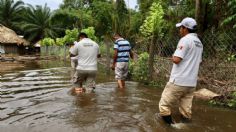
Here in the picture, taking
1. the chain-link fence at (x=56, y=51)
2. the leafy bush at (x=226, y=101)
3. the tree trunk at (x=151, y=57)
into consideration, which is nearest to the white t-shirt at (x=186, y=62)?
the leafy bush at (x=226, y=101)

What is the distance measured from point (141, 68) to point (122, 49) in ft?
5.41

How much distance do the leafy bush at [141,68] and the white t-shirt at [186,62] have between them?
17.9 feet

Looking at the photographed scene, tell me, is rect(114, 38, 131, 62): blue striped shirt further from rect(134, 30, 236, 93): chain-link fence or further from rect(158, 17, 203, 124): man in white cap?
rect(158, 17, 203, 124): man in white cap

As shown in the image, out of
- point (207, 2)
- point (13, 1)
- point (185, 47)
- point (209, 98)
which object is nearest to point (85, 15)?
point (13, 1)

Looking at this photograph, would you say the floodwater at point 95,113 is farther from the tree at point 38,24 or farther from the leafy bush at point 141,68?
the tree at point 38,24

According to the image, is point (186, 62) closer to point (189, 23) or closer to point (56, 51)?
point (189, 23)

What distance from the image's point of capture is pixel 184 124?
6.01 metres

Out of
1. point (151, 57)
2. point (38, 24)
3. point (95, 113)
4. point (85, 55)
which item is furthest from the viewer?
point (38, 24)

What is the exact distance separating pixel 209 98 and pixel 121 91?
250 centimetres

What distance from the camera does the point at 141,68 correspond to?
11.5 metres

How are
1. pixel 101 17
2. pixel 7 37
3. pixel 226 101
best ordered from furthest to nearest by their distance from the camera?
pixel 7 37
pixel 101 17
pixel 226 101

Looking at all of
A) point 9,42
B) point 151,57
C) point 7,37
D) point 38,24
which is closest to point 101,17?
point 7,37

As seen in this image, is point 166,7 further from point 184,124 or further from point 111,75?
point 184,124

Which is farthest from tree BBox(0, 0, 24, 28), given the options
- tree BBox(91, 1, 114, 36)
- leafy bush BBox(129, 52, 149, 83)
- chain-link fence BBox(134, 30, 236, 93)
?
chain-link fence BBox(134, 30, 236, 93)
